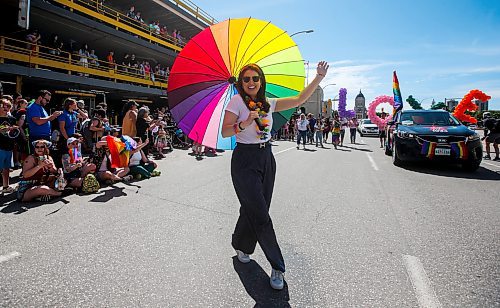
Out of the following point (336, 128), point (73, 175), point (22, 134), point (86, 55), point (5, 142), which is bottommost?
point (73, 175)

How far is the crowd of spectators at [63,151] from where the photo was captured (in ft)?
16.8

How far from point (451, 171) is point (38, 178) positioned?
366 inches

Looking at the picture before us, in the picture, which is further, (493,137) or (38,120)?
A: (493,137)

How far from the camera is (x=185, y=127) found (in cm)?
296

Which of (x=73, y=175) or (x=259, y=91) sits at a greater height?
(x=259, y=91)

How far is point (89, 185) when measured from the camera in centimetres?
560

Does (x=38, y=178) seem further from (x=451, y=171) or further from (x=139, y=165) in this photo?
(x=451, y=171)

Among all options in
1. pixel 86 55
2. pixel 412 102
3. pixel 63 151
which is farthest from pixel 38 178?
pixel 412 102

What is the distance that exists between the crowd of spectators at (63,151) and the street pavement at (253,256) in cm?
40

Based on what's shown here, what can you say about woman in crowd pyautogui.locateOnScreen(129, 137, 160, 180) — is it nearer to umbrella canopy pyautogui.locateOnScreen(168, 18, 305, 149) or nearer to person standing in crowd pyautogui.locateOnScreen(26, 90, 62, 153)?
person standing in crowd pyautogui.locateOnScreen(26, 90, 62, 153)

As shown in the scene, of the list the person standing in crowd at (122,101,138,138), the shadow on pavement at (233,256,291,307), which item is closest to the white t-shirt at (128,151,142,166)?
the person standing in crowd at (122,101,138,138)

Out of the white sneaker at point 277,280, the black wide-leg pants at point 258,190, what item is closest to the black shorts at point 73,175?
the black wide-leg pants at point 258,190

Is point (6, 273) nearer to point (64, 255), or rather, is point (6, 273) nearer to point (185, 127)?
point (64, 255)

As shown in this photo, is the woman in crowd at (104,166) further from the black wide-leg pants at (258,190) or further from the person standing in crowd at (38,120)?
the black wide-leg pants at (258,190)
